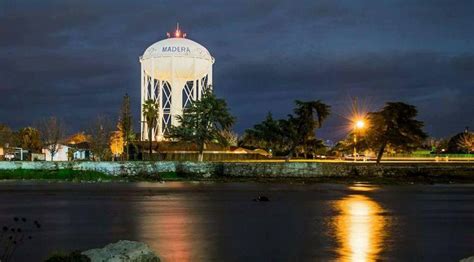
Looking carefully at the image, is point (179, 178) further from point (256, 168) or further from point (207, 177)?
point (256, 168)

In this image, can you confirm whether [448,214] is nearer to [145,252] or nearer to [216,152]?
[145,252]

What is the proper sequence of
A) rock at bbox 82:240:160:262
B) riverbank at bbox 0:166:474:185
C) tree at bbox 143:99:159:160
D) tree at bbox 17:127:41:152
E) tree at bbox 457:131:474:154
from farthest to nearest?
1. tree at bbox 457:131:474:154
2. tree at bbox 17:127:41:152
3. tree at bbox 143:99:159:160
4. riverbank at bbox 0:166:474:185
5. rock at bbox 82:240:160:262

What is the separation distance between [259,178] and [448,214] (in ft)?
125

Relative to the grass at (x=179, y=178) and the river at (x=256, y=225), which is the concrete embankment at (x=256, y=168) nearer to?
the grass at (x=179, y=178)

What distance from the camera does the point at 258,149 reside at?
124 metres

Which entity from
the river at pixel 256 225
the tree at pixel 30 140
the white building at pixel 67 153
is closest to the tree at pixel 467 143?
the white building at pixel 67 153

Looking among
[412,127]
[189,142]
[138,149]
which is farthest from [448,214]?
[138,149]

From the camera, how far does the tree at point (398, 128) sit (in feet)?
272

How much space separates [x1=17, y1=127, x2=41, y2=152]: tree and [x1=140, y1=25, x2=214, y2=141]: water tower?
32847 millimetres

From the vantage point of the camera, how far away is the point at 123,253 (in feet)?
44.7

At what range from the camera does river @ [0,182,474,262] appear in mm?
20703

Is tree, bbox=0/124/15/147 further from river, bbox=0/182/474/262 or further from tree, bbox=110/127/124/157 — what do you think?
river, bbox=0/182/474/262

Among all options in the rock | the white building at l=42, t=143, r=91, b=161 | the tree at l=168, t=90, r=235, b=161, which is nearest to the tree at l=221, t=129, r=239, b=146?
the tree at l=168, t=90, r=235, b=161

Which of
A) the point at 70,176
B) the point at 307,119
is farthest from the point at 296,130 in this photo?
the point at 70,176
